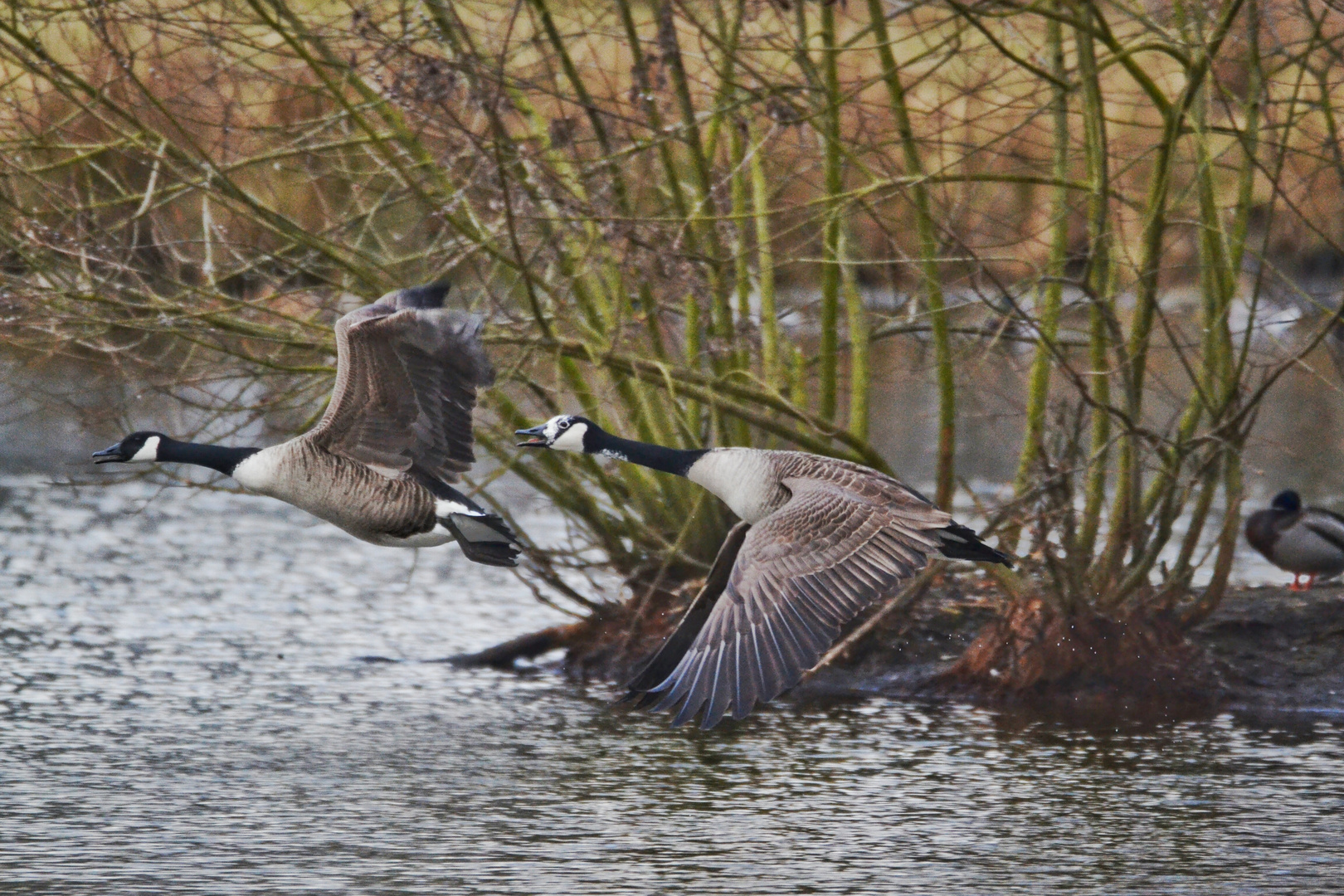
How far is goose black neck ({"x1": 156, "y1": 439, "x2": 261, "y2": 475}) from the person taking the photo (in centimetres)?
743

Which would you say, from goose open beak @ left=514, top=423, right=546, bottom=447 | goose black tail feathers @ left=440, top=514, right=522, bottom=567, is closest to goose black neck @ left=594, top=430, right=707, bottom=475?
goose open beak @ left=514, top=423, right=546, bottom=447

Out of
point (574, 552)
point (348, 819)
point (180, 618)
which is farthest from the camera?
point (180, 618)

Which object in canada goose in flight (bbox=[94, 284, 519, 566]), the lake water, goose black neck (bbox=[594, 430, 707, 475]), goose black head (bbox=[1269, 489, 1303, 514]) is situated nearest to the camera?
canada goose in flight (bbox=[94, 284, 519, 566])

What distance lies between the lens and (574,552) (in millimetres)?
11586

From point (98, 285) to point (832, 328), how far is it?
434cm

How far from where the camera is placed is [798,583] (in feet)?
22.6

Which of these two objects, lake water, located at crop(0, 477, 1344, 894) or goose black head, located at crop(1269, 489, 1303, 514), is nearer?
lake water, located at crop(0, 477, 1344, 894)

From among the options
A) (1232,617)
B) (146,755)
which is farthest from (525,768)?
(1232,617)

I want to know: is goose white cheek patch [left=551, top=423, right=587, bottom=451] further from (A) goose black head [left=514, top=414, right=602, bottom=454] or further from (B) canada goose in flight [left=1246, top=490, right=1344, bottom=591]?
(B) canada goose in flight [left=1246, top=490, right=1344, bottom=591]

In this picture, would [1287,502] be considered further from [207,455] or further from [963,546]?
[207,455]

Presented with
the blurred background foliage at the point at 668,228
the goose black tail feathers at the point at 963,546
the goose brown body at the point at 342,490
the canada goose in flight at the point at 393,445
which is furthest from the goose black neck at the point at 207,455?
the goose black tail feathers at the point at 963,546

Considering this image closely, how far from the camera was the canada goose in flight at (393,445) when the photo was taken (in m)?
7.19

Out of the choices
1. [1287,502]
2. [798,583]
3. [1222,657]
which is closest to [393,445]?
[798,583]

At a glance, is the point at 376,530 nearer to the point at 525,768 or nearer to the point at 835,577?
the point at 835,577
